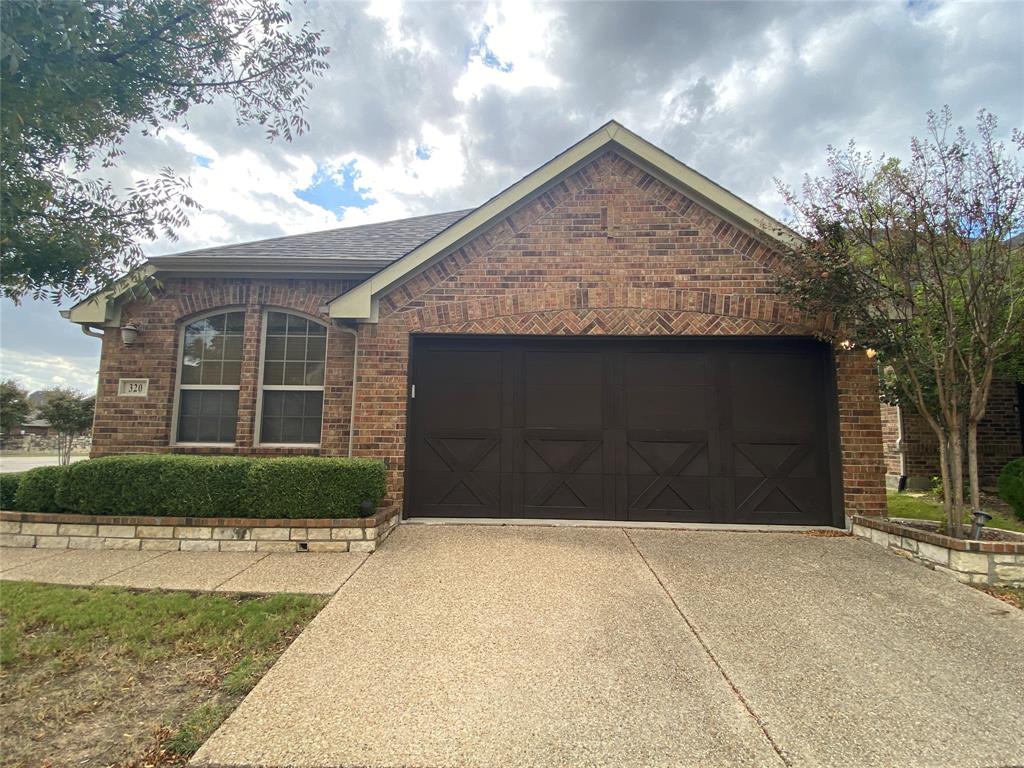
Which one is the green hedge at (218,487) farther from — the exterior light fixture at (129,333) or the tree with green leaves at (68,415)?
the tree with green leaves at (68,415)

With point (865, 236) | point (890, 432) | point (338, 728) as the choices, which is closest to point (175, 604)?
point (338, 728)

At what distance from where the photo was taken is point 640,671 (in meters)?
2.93

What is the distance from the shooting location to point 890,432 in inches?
452

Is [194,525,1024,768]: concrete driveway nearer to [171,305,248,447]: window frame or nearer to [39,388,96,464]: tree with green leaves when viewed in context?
[171,305,248,447]: window frame

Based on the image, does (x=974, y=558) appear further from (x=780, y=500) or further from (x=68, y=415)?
(x=68, y=415)

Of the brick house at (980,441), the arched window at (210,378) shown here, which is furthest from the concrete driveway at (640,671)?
the brick house at (980,441)

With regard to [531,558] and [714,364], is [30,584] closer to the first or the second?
[531,558]

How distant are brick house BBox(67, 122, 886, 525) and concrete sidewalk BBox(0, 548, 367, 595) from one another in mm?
1607

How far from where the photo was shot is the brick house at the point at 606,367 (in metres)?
6.26

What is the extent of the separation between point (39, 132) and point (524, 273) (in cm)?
467

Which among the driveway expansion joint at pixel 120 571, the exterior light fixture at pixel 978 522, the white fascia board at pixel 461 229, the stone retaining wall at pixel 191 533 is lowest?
the driveway expansion joint at pixel 120 571

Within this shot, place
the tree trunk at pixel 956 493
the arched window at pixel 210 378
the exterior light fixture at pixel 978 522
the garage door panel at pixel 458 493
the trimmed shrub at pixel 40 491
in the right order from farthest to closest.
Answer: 1. the arched window at pixel 210 378
2. the garage door panel at pixel 458 493
3. the trimmed shrub at pixel 40 491
4. the tree trunk at pixel 956 493
5. the exterior light fixture at pixel 978 522

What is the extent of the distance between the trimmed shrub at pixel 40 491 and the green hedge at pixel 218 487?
33 mm

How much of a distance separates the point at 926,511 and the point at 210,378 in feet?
38.1
